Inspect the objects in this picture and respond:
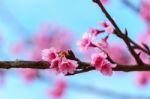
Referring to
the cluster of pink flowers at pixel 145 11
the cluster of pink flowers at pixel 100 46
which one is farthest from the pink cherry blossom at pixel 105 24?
the cluster of pink flowers at pixel 145 11

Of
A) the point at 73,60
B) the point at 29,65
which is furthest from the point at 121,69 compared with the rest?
the point at 29,65

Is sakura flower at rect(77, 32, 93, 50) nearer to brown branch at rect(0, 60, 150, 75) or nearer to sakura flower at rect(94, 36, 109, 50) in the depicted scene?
sakura flower at rect(94, 36, 109, 50)

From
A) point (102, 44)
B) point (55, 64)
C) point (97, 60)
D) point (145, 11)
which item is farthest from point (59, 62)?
point (145, 11)

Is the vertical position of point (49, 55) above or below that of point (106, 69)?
above

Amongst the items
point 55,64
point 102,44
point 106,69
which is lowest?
point 106,69

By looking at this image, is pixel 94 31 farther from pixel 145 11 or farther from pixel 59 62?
pixel 145 11

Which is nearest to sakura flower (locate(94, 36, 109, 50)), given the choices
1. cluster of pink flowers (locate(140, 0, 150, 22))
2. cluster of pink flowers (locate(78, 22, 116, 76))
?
cluster of pink flowers (locate(78, 22, 116, 76))
